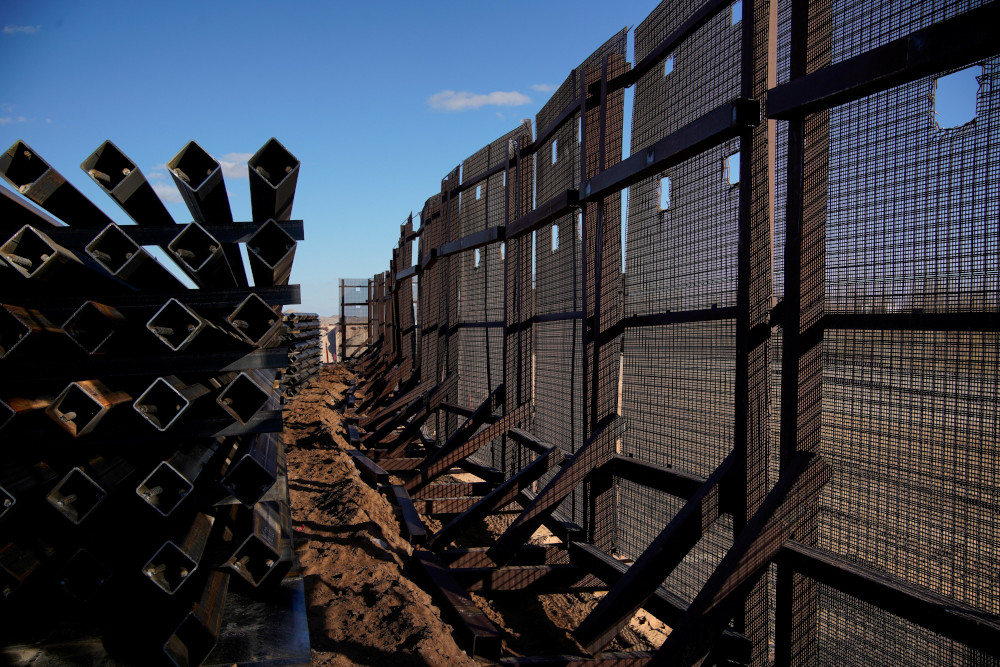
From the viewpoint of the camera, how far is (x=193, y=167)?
3.24m

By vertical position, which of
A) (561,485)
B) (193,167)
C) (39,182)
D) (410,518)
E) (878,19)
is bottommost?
(410,518)

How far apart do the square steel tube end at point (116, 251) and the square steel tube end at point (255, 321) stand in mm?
493

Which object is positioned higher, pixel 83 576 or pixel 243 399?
pixel 243 399

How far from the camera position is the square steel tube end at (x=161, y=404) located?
108 inches

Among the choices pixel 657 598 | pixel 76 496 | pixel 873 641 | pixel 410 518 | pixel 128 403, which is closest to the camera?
pixel 873 641

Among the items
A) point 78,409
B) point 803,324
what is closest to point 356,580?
point 78,409

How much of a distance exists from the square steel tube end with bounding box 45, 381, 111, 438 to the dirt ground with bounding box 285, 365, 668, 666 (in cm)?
153

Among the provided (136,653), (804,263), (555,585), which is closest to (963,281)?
(804,263)

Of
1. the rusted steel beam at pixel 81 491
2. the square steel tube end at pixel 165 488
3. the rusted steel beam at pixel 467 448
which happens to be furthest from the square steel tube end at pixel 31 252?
the rusted steel beam at pixel 467 448

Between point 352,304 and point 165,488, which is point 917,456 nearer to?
point 165,488

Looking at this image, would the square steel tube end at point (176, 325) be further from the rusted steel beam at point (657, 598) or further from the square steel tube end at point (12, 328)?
→ the rusted steel beam at point (657, 598)

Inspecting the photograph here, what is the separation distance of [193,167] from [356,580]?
2693 mm

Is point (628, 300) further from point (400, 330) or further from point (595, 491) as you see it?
point (400, 330)

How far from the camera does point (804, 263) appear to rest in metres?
2.60
